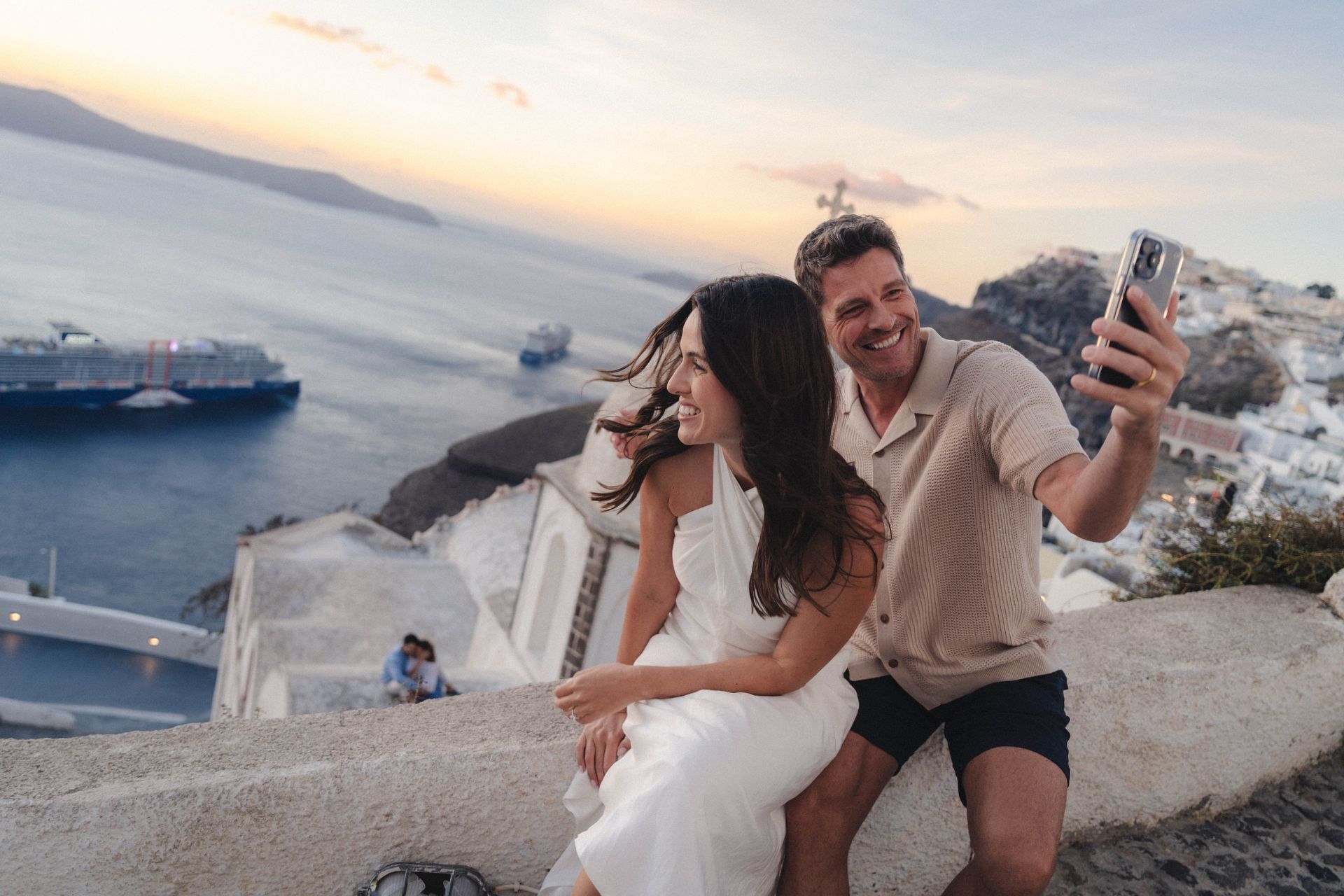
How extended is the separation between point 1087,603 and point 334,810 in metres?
12.5

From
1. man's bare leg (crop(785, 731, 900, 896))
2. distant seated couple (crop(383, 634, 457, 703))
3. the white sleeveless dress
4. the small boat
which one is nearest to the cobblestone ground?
man's bare leg (crop(785, 731, 900, 896))

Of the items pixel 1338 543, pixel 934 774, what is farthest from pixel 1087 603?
pixel 934 774

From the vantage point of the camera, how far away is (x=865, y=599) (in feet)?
6.84

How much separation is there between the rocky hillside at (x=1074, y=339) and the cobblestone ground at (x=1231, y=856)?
3701 cm

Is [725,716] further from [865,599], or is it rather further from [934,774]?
[934,774]

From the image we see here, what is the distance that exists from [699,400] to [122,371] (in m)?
68.1

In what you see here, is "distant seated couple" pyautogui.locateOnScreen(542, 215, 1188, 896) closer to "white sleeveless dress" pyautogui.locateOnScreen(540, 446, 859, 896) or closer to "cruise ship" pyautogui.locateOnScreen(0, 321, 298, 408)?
"white sleeveless dress" pyautogui.locateOnScreen(540, 446, 859, 896)

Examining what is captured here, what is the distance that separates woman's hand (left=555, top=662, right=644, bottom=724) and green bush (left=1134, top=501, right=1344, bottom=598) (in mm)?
3215

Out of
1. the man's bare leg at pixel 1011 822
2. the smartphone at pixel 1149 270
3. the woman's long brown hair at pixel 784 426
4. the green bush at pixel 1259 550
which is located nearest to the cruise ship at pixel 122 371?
the green bush at pixel 1259 550

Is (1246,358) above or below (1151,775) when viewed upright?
above

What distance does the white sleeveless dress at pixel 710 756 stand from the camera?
1.74 m

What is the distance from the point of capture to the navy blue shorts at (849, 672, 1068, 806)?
223 cm

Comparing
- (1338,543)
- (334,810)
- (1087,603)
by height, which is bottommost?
(1087,603)

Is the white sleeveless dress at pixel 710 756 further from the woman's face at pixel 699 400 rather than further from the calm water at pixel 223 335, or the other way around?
the calm water at pixel 223 335
